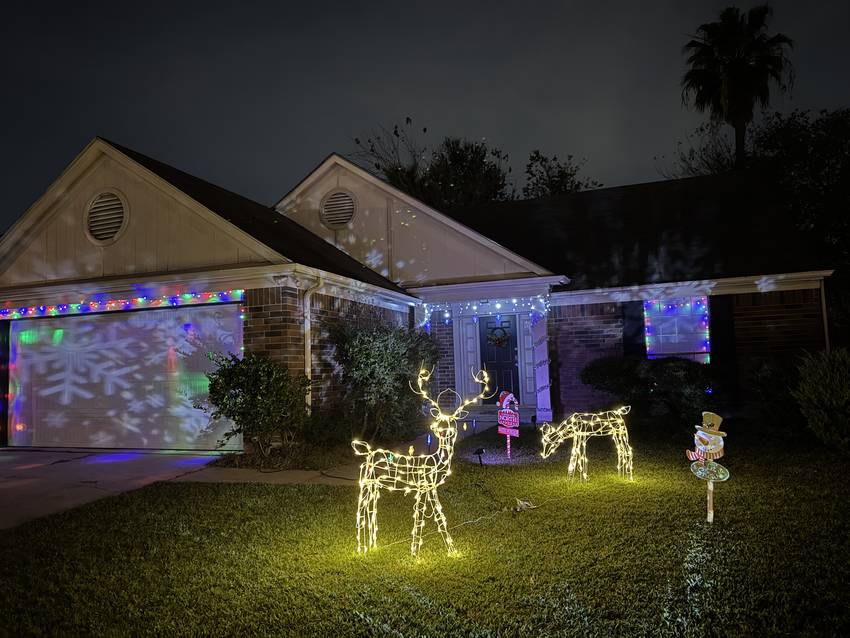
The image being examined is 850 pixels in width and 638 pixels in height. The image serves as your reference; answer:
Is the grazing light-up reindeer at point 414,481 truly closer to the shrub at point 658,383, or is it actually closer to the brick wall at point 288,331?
the brick wall at point 288,331

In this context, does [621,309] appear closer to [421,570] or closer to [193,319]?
[193,319]

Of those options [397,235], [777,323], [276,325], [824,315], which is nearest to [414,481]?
[276,325]

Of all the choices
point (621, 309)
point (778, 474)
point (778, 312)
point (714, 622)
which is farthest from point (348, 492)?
point (778, 312)

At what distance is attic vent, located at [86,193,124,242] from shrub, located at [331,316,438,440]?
13.3 feet

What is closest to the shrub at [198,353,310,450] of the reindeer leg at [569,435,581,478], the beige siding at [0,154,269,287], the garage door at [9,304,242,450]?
the garage door at [9,304,242,450]

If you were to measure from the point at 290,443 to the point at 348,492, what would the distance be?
2.22 metres

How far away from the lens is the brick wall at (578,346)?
1253 centimetres

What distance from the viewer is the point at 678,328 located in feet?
40.8

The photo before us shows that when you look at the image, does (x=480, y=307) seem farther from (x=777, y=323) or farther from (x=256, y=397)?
(x=256, y=397)

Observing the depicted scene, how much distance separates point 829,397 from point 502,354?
6.75 m

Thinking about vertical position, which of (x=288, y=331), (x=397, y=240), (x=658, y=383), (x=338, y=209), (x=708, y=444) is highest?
(x=338, y=209)

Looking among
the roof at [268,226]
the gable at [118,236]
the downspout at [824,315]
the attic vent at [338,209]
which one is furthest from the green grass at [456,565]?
the attic vent at [338,209]

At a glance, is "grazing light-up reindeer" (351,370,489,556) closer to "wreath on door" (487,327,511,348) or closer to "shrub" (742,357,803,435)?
"shrub" (742,357,803,435)

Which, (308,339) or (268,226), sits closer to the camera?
(308,339)
